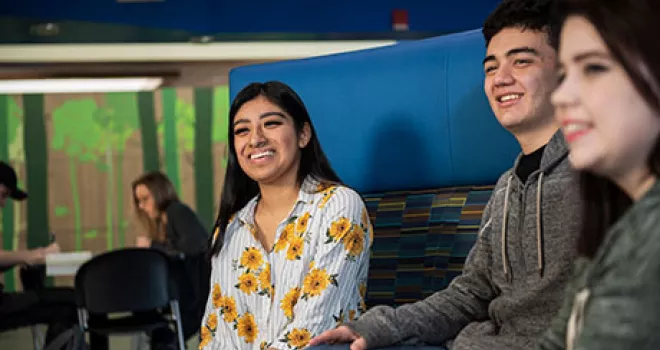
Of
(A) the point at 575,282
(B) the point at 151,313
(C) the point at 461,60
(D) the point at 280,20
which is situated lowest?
(B) the point at 151,313

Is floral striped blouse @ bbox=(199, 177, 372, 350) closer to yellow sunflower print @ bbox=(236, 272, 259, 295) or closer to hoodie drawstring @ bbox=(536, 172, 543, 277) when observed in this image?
yellow sunflower print @ bbox=(236, 272, 259, 295)

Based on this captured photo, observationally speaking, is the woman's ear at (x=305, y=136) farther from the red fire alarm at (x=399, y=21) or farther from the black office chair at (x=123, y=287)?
the red fire alarm at (x=399, y=21)

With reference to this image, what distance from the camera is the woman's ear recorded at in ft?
8.13

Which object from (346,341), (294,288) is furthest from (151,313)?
(346,341)

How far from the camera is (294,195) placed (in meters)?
2.39

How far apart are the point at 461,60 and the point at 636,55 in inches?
62.2

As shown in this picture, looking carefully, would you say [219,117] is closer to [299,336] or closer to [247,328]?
[247,328]

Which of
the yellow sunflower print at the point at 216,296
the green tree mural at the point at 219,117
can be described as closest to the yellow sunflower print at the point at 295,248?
the yellow sunflower print at the point at 216,296

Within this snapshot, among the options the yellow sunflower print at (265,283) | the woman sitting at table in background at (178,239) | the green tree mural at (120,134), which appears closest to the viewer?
the yellow sunflower print at (265,283)

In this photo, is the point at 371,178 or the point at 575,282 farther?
the point at 371,178

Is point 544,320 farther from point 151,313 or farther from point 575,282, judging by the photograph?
point 151,313

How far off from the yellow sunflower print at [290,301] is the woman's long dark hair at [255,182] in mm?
273

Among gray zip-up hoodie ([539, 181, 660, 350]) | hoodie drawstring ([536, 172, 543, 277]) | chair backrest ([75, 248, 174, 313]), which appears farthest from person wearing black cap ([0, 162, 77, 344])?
gray zip-up hoodie ([539, 181, 660, 350])

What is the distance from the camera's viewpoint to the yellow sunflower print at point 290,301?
2221mm
